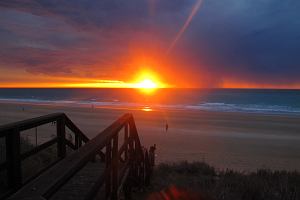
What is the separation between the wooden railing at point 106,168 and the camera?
162 cm

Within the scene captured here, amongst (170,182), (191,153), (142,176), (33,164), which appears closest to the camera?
(142,176)

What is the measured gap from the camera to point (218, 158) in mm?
12883

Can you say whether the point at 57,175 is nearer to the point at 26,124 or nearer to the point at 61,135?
the point at 26,124

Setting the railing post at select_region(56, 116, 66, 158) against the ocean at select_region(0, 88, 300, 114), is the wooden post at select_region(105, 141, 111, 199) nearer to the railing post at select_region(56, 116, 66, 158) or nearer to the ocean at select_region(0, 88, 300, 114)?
the railing post at select_region(56, 116, 66, 158)

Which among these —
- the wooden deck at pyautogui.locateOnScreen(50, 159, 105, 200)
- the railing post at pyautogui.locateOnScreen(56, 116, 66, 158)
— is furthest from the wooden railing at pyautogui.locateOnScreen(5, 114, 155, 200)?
the wooden deck at pyautogui.locateOnScreen(50, 159, 105, 200)

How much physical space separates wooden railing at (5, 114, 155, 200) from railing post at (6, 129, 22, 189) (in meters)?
0.02

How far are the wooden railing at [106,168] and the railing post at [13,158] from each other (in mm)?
16

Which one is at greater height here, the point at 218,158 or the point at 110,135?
the point at 110,135

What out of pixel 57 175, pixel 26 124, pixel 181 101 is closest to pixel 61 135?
pixel 26 124

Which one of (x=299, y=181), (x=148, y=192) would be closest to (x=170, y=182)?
(x=148, y=192)

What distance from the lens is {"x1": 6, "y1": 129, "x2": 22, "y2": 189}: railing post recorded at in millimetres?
3335

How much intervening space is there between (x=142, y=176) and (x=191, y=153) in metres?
7.67

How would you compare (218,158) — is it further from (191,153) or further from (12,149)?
(12,149)

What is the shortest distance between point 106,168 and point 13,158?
103 centimetres
